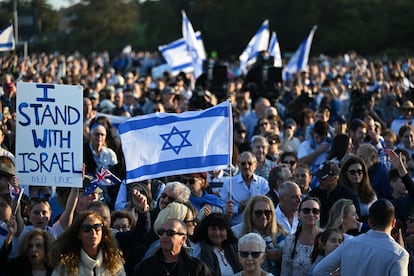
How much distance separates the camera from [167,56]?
1062 inches

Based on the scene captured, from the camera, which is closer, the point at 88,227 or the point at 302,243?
the point at 88,227

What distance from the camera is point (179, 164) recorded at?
1042cm

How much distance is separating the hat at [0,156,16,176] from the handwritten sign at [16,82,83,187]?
81 cm

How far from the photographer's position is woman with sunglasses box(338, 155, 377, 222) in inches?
446

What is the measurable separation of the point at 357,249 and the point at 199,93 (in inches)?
386

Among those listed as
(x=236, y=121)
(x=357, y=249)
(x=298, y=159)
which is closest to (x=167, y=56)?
(x=236, y=121)

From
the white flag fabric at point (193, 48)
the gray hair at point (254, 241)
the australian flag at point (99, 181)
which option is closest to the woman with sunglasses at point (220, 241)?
the gray hair at point (254, 241)

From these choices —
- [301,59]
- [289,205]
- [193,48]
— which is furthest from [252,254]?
[301,59]

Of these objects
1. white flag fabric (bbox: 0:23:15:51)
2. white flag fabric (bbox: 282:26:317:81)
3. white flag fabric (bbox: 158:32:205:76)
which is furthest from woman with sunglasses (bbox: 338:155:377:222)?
white flag fabric (bbox: 282:26:317:81)

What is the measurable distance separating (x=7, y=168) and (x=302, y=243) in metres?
2.97

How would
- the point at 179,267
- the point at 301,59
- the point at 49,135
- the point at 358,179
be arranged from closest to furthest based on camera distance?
the point at 179,267, the point at 49,135, the point at 358,179, the point at 301,59

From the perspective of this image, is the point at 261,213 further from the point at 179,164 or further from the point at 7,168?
the point at 7,168

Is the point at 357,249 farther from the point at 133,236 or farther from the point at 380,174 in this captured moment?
the point at 380,174

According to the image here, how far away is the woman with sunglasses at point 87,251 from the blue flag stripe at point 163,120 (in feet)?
8.06
